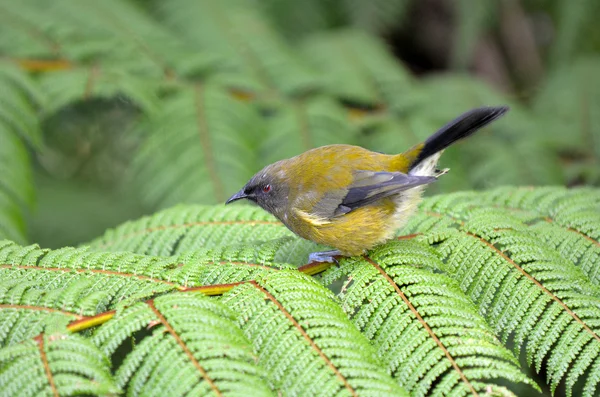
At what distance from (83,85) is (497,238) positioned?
9.76ft

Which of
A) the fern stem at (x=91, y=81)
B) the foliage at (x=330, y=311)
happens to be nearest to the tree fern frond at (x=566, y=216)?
the foliage at (x=330, y=311)

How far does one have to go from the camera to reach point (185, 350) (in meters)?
1.63

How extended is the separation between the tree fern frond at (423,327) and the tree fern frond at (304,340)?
5.0 inches

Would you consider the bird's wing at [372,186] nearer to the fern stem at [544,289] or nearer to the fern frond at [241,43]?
the fern stem at [544,289]

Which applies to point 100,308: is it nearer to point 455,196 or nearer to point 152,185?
point 455,196

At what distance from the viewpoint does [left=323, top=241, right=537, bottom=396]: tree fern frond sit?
172 centimetres

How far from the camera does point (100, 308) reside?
195 centimetres

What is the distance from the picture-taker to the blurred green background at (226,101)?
12.6 feet

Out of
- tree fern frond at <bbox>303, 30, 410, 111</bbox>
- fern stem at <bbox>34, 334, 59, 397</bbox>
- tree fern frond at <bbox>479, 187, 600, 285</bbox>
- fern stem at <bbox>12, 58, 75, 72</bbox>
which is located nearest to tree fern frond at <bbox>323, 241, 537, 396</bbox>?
Result: tree fern frond at <bbox>479, 187, 600, 285</bbox>

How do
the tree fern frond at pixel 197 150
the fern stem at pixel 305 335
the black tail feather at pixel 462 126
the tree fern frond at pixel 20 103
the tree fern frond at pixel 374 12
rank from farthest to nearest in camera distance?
the tree fern frond at pixel 374 12 < the tree fern frond at pixel 197 150 < the tree fern frond at pixel 20 103 < the black tail feather at pixel 462 126 < the fern stem at pixel 305 335

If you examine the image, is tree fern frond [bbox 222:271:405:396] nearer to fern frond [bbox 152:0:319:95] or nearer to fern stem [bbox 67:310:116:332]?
fern stem [bbox 67:310:116:332]

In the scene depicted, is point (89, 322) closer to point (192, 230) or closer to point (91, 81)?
point (192, 230)

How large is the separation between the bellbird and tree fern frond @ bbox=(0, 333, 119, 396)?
1.06 metres

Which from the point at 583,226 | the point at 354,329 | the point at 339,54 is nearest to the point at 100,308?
the point at 354,329
